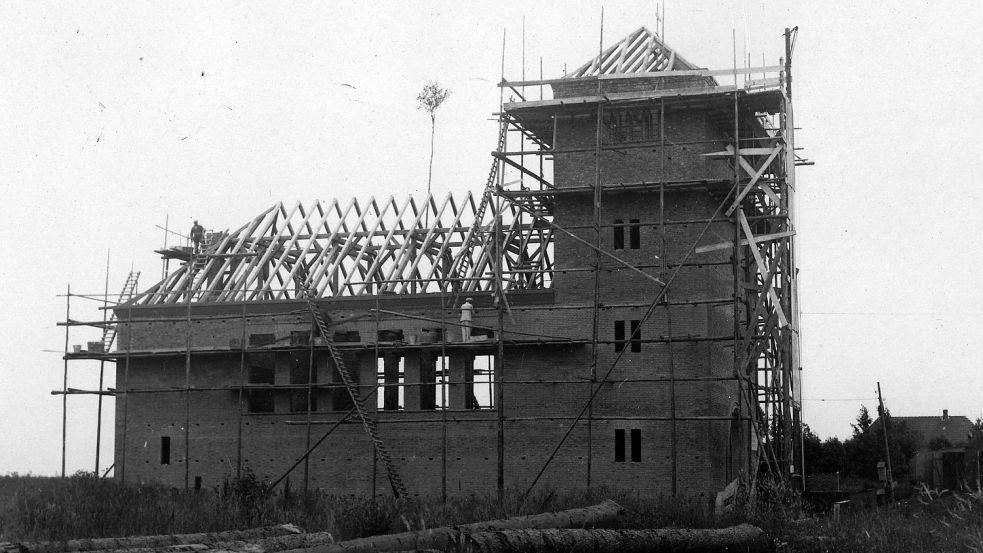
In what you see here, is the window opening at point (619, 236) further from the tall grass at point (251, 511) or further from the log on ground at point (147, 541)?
the log on ground at point (147, 541)

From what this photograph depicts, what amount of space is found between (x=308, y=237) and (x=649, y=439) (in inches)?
496

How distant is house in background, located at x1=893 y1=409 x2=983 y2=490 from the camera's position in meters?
39.7

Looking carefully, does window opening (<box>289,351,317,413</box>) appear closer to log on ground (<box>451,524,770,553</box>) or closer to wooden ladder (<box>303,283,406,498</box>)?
wooden ladder (<box>303,283,406,498</box>)

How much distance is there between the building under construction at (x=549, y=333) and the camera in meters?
34.3

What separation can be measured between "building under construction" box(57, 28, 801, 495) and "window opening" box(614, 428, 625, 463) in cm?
4

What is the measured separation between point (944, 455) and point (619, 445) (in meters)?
13.8

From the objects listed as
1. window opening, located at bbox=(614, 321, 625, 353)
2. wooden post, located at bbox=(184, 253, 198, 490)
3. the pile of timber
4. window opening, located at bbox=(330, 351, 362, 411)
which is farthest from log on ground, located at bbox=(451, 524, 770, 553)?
wooden post, located at bbox=(184, 253, 198, 490)

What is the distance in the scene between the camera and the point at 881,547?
22234 mm

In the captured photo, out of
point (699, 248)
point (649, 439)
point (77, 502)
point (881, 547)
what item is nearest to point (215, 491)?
point (77, 502)

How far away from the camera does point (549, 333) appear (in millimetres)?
35781

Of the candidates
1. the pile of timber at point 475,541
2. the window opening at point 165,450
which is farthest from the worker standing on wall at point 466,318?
the pile of timber at point 475,541

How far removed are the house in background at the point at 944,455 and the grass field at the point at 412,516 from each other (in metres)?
1.34

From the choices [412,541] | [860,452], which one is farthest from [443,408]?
[860,452]

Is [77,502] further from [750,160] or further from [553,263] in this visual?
[750,160]
